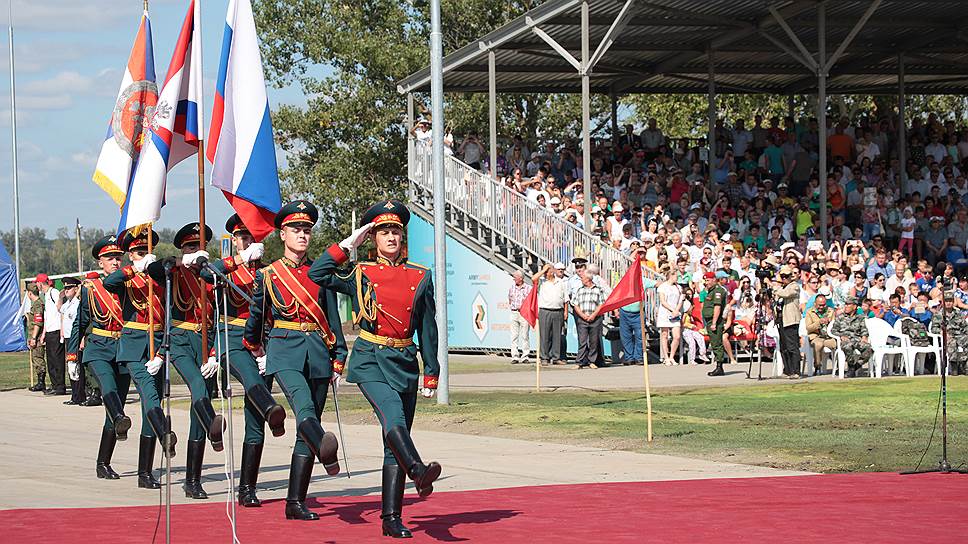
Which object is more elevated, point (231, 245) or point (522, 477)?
point (231, 245)

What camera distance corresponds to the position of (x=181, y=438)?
15.5 meters

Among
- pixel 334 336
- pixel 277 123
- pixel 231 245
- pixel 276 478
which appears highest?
pixel 277 123

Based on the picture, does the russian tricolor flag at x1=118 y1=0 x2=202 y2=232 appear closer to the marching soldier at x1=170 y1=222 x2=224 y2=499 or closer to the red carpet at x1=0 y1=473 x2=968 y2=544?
the marching soldier at x1=170 y1=222 x2=224 y2=499

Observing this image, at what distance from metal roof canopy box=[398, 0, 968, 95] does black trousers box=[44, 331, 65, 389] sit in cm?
1085

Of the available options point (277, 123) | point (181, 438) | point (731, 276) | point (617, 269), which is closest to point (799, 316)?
point (731, 276)

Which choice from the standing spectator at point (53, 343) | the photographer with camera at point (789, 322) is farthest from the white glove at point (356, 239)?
the standing spectator at point (53, 343)

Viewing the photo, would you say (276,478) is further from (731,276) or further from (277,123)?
(277,123)

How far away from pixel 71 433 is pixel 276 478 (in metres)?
5.45

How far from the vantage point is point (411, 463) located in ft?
28.4

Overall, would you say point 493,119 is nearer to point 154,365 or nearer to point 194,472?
point 194,472

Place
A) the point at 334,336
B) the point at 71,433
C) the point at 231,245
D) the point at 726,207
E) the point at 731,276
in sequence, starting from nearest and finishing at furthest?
the point at 334,336 < the point at 231,245 < the point at 71,433 < the point at 731,276 < the point at 726,207

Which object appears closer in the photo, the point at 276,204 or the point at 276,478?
the point at 276,204

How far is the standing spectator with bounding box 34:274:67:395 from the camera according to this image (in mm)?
23844

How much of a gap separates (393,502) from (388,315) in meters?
1.18
